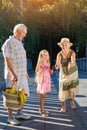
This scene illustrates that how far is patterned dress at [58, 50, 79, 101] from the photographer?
938 centimetres

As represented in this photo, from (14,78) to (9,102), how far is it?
17.6 inches

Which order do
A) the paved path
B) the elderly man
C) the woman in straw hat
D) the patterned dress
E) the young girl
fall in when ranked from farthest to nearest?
the patterned dress < the woman in straw hat < the young girl < the elderly man < the paved path

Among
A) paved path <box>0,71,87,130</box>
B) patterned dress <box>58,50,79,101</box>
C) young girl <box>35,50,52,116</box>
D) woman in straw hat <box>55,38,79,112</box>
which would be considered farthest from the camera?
patterned dress <box>58,50,79,101</box>

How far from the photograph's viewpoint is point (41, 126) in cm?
750

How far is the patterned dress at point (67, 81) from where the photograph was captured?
30.8ft

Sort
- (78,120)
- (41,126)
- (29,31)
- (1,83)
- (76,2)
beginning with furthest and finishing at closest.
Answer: (29,31) < (76,2) < (1,83) < (78,120) < (41,126)

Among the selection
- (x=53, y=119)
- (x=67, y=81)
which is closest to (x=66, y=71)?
(x=67, y=81)

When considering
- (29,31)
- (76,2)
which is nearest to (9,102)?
(76,2)

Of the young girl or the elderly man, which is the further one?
the young girl

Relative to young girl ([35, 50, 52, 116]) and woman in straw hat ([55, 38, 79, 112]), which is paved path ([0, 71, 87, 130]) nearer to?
woman in straw hat ([55, 38, 79, 112])

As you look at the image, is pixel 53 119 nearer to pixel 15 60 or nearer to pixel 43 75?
pixel 43 75

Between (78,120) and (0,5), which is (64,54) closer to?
(78,120)

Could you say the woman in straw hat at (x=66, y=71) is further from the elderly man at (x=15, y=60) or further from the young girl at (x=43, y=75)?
the elderly man at (x=15, y=60)

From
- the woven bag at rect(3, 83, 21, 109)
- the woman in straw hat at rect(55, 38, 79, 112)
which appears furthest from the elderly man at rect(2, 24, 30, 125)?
the woman in straw hat at rect(55, 38, 79, 112)
